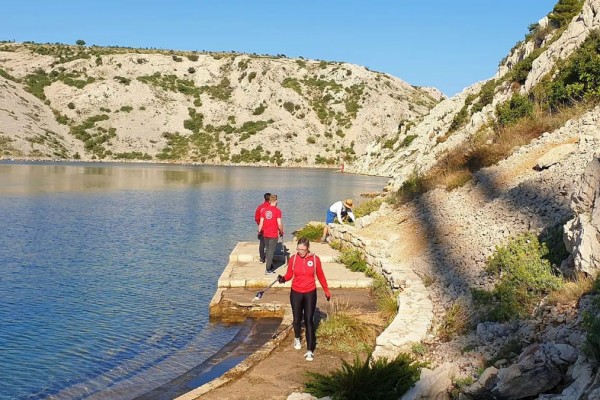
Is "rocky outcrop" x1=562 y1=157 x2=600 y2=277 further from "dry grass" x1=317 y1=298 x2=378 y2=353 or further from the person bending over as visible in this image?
the person bending over

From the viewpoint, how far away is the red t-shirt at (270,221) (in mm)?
15375

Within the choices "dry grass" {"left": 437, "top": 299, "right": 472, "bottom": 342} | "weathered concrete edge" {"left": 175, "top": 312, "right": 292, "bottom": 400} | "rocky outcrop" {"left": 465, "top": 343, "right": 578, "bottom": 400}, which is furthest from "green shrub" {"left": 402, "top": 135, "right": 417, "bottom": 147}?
"rocky outcrop" {"left": 465, "top": 343, "right": 578, "bottom": 400}

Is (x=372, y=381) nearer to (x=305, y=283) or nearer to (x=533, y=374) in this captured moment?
(x=533, y=374)

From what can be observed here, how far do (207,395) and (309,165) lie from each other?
104 metres

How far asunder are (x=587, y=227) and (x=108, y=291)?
1225 cm

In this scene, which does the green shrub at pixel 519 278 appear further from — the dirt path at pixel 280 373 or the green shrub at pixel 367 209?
the green shrub at pixel 367 209

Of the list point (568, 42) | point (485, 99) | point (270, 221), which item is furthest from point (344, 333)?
point (485, 99)

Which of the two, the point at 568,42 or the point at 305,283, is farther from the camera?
the point at 568,42

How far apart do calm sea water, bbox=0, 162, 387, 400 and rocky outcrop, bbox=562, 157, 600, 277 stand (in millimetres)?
6624

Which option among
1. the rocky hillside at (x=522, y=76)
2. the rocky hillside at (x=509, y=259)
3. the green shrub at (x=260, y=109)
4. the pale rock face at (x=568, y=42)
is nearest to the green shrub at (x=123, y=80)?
the green shrub at (x=260, y=109)

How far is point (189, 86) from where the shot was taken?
130375 millimetres

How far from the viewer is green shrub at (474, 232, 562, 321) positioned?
29.6 feet

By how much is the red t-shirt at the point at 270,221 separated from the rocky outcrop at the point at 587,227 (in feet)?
25.2

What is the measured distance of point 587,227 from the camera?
8.16 m
